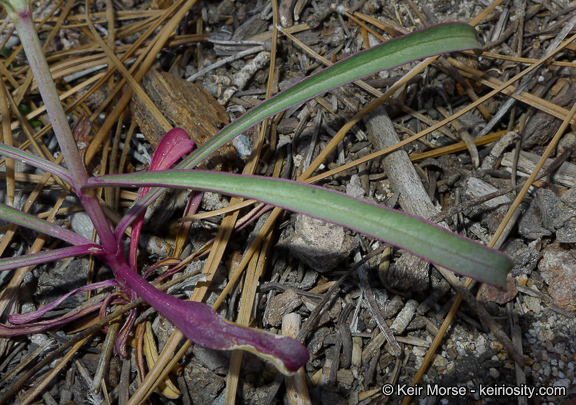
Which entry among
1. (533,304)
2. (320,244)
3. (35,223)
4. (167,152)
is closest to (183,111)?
(167,152)

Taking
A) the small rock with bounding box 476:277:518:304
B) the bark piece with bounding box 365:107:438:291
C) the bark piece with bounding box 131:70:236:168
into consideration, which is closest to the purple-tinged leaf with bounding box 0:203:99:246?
the bark piece with bounding box 131:70:236:168

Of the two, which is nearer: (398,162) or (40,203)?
(398,162)

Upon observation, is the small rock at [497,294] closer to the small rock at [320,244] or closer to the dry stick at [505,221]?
the dry stick at [505,221]

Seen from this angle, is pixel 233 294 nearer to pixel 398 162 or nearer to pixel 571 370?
pixel 398 162

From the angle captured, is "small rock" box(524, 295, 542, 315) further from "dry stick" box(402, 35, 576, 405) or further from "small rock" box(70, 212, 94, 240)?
"small rock" box(70, 212, 94, 240)

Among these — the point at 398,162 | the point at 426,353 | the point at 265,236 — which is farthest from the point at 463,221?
the point at 265,236

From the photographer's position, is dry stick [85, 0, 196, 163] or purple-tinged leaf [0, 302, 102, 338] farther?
dry stick [85, 0, 196, 163]

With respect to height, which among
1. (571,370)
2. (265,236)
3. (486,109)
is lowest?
(571,370)
